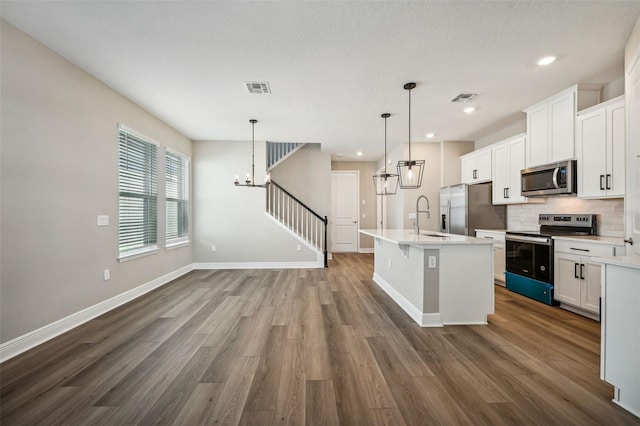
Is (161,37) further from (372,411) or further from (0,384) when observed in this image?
(372,411)

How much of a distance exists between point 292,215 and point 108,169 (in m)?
3.80

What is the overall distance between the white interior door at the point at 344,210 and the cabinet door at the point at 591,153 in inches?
217

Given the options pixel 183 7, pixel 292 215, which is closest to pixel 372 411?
pixel 183 7

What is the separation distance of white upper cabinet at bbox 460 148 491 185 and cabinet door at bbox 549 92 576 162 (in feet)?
4.15

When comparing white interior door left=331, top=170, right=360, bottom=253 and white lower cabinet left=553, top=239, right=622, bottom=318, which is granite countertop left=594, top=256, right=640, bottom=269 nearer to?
white lower cabinet left=553, top=239, right=622, bottom=318

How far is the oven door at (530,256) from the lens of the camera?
3549mm

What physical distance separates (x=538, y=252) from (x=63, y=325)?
→ 5.72 metres

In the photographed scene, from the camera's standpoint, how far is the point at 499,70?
3.03m

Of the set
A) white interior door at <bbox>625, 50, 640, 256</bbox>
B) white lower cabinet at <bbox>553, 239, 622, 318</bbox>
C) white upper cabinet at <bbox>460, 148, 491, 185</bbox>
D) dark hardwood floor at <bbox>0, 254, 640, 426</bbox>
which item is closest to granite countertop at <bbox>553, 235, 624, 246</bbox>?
white lower cabinet at <bbox>553, 239, 622, 318</bbox>

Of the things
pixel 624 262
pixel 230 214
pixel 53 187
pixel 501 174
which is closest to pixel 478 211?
pixel 501 174

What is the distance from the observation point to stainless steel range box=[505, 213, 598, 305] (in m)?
3.51

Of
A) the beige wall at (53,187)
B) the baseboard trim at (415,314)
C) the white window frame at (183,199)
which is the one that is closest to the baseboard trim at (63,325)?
the beige wall at (53,187)

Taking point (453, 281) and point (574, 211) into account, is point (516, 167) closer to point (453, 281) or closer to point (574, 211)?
point (574, 211)

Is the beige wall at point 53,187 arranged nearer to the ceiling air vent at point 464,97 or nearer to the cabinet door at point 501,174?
the ceiling air vent at point 464,97
